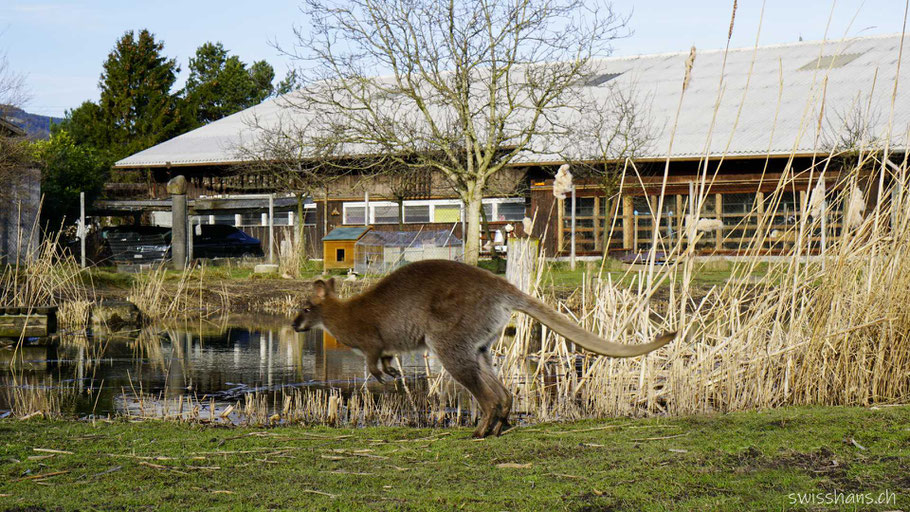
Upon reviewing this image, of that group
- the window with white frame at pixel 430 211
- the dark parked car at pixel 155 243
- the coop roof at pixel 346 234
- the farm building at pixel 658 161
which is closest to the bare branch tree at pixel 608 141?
the farm building at pixel 658 161

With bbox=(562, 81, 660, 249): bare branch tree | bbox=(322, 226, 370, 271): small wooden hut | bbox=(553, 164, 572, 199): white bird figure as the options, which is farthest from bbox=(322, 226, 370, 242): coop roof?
bbox=(553, 164, 572, 199): white bird figure

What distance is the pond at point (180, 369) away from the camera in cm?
897

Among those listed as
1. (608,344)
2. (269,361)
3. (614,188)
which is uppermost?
(614,188)

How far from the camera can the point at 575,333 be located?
5.48 metres

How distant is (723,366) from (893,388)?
1302 millimetres

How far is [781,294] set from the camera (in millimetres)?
7074

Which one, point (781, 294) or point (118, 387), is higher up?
point (781, 294)

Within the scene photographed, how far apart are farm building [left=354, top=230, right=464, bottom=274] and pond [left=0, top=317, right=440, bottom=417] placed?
777 cm

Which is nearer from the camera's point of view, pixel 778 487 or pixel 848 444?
pixel 778 487

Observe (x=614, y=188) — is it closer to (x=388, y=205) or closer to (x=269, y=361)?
(x=388, y=205)

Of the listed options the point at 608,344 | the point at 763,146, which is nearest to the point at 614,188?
the point at 763,146

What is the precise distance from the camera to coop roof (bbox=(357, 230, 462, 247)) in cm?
2367

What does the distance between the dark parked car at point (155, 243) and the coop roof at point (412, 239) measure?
7.52 m

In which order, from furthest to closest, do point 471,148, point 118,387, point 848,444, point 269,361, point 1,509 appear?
point 471,148 < point 269,361 < point 118,387 < point 848,444 < point 1,509
